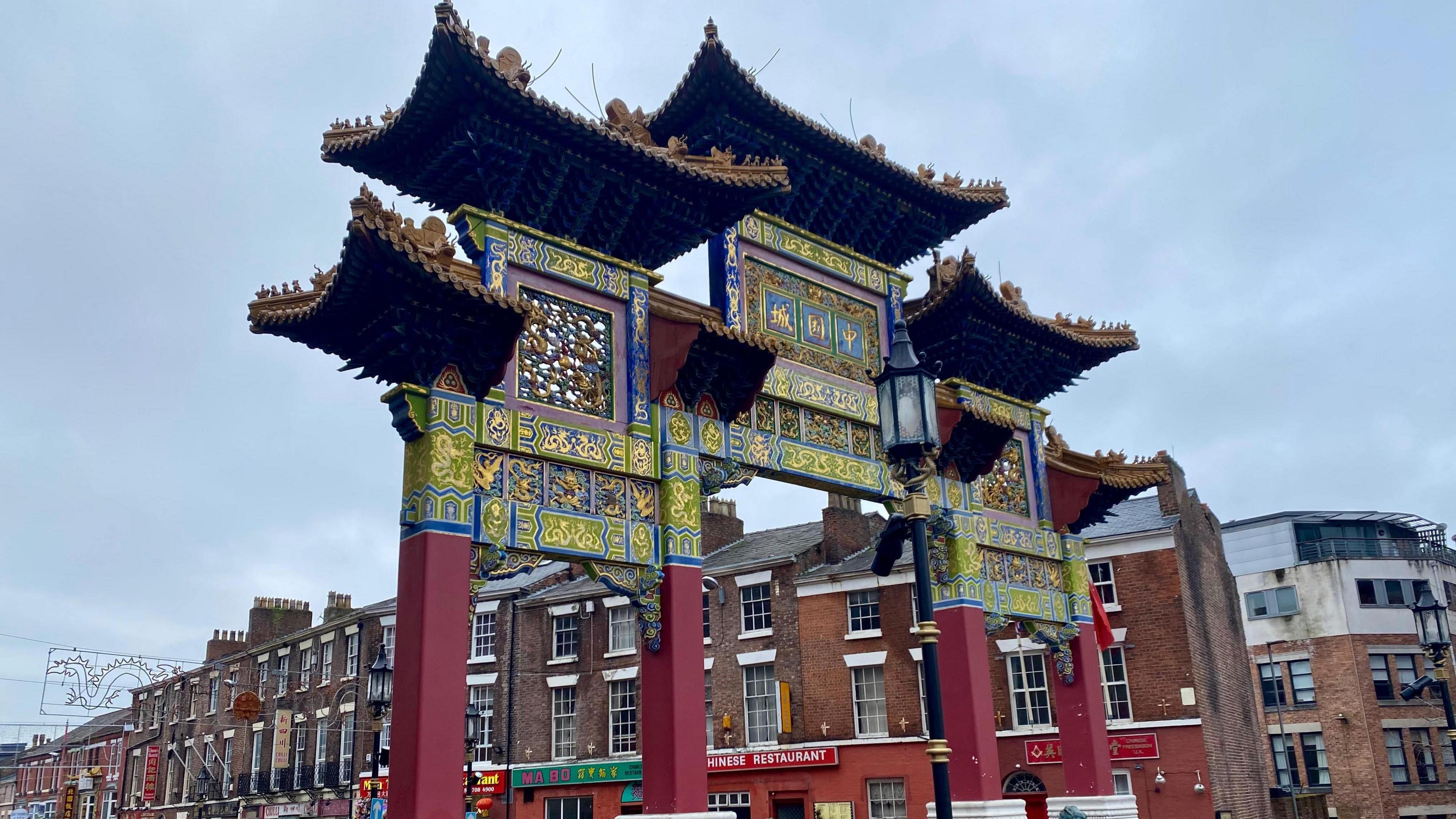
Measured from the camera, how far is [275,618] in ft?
152

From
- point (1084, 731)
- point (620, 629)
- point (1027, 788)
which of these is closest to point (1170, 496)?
point (1027, 788)

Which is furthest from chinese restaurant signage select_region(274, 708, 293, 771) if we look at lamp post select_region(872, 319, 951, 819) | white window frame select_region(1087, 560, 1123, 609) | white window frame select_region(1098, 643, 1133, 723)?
lamp post select_region(872, 319, 951, 819)

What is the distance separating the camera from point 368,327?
12.4m

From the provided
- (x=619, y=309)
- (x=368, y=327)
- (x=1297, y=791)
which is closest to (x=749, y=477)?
(x=619, y=309)

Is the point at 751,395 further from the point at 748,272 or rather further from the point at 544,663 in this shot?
the point at 544,663

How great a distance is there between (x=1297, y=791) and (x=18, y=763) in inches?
3094

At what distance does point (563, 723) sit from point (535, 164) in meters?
25.9

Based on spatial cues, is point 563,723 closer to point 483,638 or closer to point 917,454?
point 483,638

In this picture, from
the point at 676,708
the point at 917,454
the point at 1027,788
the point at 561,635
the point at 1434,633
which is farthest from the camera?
the point at 561,635

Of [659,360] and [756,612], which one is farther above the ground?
[659,360]

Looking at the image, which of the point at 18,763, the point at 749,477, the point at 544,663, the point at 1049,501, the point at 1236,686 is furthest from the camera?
the point at 18,763

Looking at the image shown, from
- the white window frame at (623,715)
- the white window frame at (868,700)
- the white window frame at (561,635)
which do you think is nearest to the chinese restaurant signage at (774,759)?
the white window frame at (868,700)

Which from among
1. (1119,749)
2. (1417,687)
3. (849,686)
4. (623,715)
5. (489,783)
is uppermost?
(849,686)

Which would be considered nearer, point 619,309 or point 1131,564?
point 619,309
